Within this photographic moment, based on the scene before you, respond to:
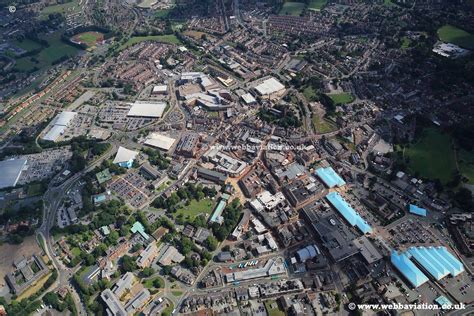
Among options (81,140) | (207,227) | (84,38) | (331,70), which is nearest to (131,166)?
(81,140)

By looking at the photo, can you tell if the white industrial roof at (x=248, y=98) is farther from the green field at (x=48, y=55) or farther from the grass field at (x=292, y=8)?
the green field at (x=48, y=55)

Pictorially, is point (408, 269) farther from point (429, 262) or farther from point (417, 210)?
point (417, 210)

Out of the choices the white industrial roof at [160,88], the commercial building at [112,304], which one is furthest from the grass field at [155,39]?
the commercial building at [112,304]

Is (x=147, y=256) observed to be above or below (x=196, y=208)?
below

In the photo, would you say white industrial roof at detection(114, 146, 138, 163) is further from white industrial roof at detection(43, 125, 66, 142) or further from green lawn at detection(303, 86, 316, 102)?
green lawn at detection(303, 86, 316, 102)

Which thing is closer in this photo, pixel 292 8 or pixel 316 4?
pixel 292 8

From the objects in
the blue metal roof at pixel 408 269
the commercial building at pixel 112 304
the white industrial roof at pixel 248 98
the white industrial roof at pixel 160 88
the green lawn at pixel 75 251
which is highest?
the white industrial roof at pixel 248 98

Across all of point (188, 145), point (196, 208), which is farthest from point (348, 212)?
point (188, 145)
